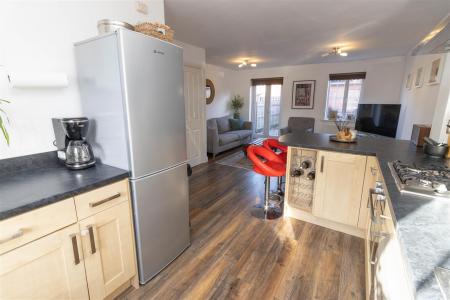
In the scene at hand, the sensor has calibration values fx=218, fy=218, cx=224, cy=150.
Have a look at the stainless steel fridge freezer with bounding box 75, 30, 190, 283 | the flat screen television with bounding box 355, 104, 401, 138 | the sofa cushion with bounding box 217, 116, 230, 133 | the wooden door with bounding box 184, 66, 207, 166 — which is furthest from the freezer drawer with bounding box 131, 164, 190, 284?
the flat screen television with bounding box 355, 104, 401, 138

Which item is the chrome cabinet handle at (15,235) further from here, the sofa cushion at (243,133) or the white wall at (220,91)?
the white wall at (220,91)

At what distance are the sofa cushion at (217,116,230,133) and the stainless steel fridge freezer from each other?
4.42 m

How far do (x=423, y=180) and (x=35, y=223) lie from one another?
200cm

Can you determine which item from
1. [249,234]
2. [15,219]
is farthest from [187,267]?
[15,219]

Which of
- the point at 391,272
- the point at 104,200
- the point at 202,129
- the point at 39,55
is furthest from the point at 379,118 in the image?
the point at 39,55

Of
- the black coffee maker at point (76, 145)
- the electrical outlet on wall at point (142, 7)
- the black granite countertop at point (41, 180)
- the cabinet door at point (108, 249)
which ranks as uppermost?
the electrical outlet on wall at point (142, 7)

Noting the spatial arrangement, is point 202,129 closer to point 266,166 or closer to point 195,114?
point 195,114

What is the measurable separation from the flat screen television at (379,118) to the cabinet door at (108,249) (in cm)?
507

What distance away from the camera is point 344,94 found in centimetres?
596

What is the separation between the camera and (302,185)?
254 cm

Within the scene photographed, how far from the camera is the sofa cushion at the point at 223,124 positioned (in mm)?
6193

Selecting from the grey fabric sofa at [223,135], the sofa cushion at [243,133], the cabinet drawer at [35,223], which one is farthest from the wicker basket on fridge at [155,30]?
the sofa cushion at [243,133]

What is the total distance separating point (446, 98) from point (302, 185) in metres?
1.51

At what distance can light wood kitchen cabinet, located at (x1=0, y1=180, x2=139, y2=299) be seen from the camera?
3.28 feet
